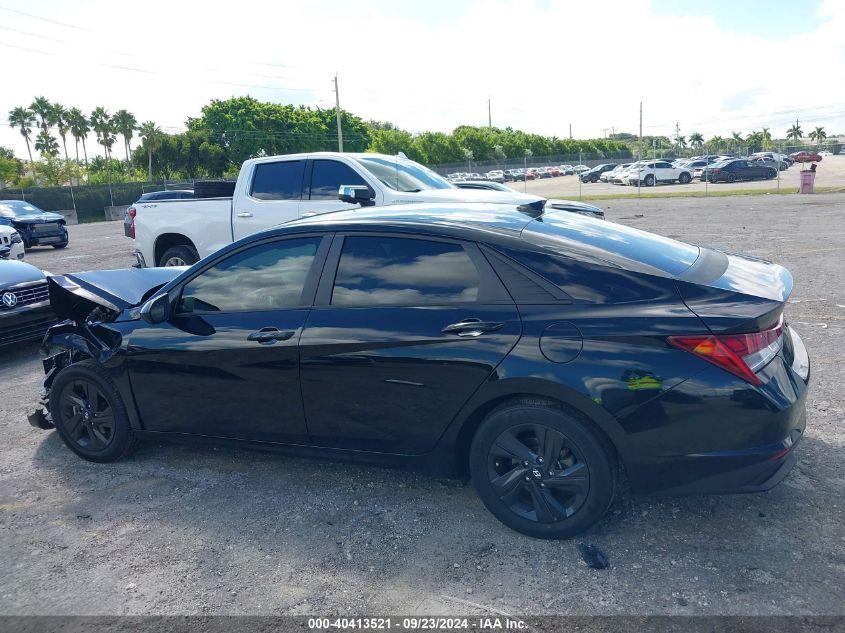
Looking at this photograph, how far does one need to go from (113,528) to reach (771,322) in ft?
11.5

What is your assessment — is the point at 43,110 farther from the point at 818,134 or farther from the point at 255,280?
the point at 818,134

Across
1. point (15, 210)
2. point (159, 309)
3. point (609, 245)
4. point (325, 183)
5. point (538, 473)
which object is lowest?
point (538, 473)

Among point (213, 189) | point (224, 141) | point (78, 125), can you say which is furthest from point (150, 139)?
point (213, 189)

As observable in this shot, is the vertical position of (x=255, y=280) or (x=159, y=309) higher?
(x=255, y=280)

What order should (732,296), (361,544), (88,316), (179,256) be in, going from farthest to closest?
1. (179,256)
2. (88,316)
3. (361,544)
4. (732,296)

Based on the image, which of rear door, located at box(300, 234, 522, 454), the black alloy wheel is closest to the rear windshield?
rear door, located at box(300, 234, 522, 454)

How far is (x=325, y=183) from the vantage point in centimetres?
877

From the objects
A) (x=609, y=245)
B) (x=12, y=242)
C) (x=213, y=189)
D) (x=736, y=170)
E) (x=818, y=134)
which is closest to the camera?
(x=609, y=245)

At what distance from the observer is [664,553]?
3.18m

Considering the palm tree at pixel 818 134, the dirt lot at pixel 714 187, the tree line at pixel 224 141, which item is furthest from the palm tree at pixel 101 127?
the palm tree at pixel 818 134

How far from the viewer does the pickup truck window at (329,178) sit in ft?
28.3

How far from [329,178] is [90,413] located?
5021 millimetres

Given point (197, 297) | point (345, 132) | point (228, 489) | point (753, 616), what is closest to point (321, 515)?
point (228, 489)

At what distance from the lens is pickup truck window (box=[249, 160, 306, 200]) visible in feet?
29.3
